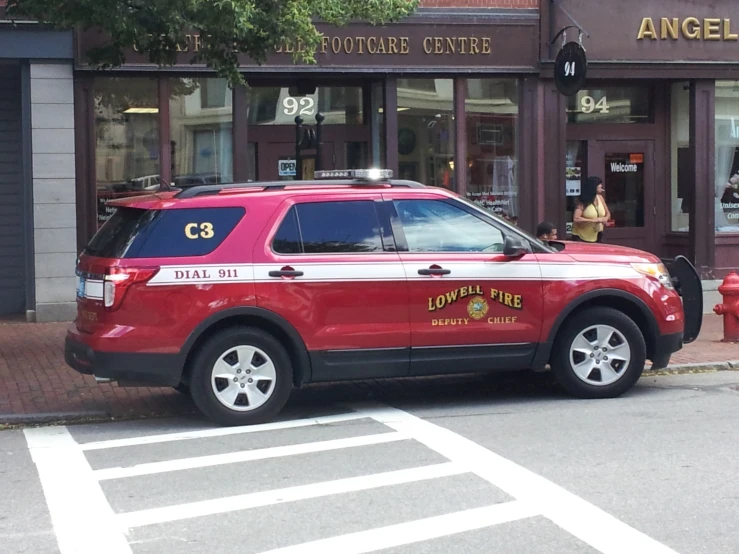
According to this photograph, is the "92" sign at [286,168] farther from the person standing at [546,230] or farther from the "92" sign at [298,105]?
the person standing at [546,230]

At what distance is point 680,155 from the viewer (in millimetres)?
16938

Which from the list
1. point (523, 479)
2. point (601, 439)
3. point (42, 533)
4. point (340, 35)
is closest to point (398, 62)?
point (340, 35)

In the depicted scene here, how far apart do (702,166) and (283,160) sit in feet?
20.9

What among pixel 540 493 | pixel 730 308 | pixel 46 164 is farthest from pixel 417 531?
pixel 46 164

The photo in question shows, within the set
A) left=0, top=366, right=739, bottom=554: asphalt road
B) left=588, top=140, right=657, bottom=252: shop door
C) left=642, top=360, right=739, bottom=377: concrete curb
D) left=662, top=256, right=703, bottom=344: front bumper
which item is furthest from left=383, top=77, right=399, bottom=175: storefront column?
left=0, top=366, right=739, bottom=554: asphalt road

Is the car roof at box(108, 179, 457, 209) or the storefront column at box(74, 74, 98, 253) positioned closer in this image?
the car roof at box(108, 179, 457, 209)

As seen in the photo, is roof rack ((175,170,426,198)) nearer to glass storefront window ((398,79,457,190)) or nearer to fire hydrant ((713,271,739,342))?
fire hydrant ((713,271,739,342))

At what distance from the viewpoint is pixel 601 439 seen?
7582 millimetres

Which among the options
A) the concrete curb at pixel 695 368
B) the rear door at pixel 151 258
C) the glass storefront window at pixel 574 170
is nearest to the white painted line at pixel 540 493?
the rear door at pixel 151 258

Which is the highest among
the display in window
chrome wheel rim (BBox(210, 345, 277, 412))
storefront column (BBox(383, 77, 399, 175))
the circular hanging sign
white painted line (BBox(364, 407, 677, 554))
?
the circular hanging sign

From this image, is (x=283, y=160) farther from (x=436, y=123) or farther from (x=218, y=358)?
(x=218, y=358)

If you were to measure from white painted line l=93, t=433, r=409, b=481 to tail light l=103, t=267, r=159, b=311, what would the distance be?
1.38 m

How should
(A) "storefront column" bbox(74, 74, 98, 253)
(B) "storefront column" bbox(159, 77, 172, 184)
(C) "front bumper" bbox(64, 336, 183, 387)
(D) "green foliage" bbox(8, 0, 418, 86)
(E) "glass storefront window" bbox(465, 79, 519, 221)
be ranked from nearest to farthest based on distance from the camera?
(C) "front bumper" bbox(64, 336, 183, 387), (D) "green foliage" bbox(8, 0, 418, 86), (A) "storefront column" bbox(74, 74, 98, 253), (B) "storefront column" bbox(159, 77, 172, 184), (E) "glass storefront window" bbox(465, 79, 519, 221)

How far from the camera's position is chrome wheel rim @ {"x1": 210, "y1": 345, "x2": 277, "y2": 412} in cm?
819
